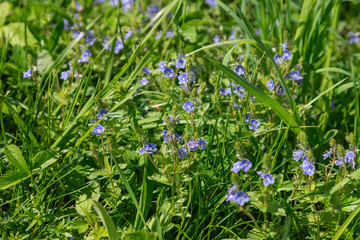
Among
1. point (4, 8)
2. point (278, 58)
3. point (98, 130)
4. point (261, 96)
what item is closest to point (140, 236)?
point (98, 130)

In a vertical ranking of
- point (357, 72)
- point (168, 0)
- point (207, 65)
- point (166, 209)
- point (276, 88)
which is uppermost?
point (168, 0)

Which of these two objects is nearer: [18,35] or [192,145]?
[192,145]

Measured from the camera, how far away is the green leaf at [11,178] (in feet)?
7.95

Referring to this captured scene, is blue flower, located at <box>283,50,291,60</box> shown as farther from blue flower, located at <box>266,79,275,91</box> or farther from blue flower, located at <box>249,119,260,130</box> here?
blue flower, located at <box>249,119,260,130</box>

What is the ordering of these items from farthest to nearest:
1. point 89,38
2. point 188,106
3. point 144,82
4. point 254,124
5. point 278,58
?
point 89,38 < point 144,82 < point 278,58 < point 254,124 < point 188,106

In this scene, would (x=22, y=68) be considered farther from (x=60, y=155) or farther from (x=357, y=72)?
(x=357, y=72)

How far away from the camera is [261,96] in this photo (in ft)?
8.05

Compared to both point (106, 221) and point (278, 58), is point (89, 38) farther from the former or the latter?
point (106, 221)

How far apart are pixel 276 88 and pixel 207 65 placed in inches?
34.7

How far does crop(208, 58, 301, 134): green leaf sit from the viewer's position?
7.63 feet

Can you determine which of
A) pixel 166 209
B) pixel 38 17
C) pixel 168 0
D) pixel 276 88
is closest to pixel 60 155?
pixel 166 209

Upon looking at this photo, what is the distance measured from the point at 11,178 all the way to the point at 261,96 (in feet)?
5.11

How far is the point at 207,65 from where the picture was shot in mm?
3586

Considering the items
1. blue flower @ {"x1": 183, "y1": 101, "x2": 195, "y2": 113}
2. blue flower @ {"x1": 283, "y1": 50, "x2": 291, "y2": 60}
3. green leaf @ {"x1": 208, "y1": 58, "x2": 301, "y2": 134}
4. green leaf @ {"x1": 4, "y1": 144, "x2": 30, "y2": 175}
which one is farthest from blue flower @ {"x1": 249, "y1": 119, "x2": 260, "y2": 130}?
green leaf @ {"x1": 4, "y1": 144, "x2": 30, "y2": 175}
